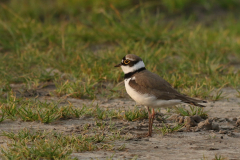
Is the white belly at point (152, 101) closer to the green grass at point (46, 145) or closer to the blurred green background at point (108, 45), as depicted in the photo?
the green grass at point (46, 145)

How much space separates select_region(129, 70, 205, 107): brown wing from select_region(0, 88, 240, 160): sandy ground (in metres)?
0.45

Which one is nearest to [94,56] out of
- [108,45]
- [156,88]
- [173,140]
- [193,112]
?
[108,45]

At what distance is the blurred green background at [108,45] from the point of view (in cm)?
678

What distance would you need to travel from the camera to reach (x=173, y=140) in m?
4.47

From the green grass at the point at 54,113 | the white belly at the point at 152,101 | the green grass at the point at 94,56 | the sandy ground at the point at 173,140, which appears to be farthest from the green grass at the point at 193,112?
the white belly at the point at 152,101

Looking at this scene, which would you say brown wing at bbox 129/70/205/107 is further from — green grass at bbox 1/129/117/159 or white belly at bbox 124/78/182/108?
green grass at bbox 1/129/117/159

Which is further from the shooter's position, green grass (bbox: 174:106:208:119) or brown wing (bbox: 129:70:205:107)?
green grass (bbox: 174:106:208:119)

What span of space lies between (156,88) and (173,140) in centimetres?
69

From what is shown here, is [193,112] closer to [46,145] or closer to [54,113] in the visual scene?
[54,113]

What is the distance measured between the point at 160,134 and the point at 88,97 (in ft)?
5.94

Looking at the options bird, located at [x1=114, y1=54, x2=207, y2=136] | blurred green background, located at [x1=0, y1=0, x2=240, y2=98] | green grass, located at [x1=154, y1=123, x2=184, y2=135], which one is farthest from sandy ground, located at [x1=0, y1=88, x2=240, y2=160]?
blurred green background, located at [x1=0, y1=0, x2=240, y2=98]

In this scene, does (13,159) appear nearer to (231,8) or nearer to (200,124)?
(200,124)

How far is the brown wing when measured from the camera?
4.65 m

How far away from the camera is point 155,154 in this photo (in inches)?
157
